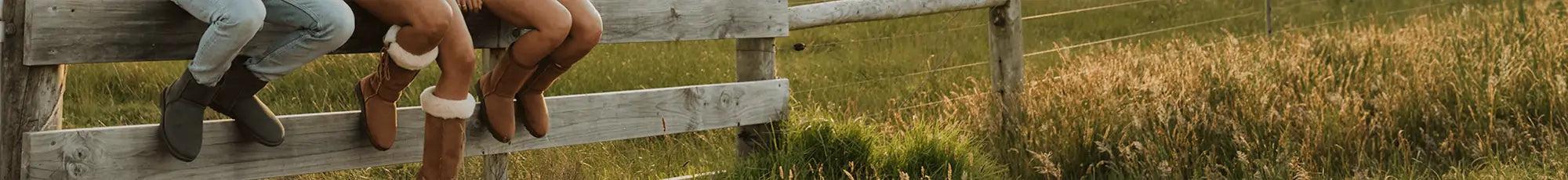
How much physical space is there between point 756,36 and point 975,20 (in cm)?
439

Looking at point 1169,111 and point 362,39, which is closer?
point 362,39

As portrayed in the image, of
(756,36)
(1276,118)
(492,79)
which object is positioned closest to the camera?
(492,79)

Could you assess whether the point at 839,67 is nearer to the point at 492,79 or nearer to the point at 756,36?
the point at 756,36

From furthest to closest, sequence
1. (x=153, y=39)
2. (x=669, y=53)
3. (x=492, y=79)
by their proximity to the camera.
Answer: (x=669, y=53)
(x=492, y=79)
(x=153, y=39)

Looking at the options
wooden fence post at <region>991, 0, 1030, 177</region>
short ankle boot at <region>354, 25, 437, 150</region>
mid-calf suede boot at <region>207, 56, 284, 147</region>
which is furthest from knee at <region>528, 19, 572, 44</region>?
wooden fence post at <region>991, 0, 1030, 177</region>

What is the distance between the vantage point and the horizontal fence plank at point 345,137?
10.8ft

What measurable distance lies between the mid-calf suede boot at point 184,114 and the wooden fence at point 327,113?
0.13 meters

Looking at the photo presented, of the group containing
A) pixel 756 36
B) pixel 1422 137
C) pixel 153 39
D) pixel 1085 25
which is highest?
pixel 153 39

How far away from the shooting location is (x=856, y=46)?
23.1 ft

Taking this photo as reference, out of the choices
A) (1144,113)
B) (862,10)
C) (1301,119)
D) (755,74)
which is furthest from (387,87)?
(1301,119)

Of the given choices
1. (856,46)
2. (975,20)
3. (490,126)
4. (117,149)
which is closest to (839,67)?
(856,46)

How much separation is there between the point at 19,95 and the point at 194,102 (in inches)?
13.9

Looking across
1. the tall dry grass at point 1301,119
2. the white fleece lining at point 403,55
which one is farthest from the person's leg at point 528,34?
the tall dry grass at point 1301,119

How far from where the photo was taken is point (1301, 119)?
4.73m
